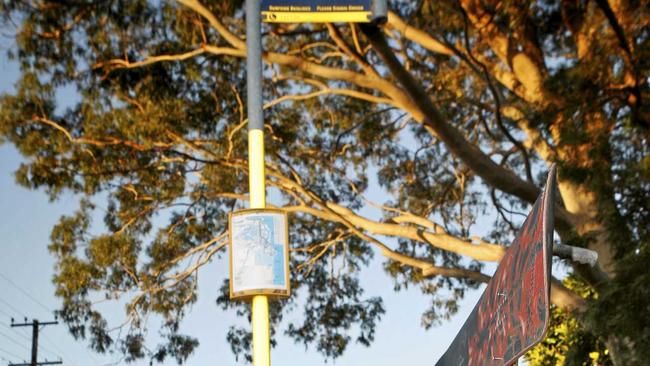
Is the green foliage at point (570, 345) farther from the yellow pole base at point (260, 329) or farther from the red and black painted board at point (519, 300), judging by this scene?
the red and black painted board at point (519, 300)

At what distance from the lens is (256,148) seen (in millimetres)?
6211

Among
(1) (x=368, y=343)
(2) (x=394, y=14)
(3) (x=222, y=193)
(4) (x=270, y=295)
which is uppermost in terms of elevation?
(2) (x=394, y=14)

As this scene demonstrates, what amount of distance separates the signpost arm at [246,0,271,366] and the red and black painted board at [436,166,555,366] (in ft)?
3.47

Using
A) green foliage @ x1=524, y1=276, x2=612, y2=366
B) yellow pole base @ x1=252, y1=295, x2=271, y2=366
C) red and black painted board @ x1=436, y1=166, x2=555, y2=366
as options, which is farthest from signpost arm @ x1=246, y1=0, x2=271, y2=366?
green foliage @ x1=524, y1=276, x2=612, y2=366

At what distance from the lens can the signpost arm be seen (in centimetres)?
561

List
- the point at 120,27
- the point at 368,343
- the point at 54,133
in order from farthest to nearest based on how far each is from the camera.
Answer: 1. the point at 368,343
2. the point at 54,133
3. the point at 120,27

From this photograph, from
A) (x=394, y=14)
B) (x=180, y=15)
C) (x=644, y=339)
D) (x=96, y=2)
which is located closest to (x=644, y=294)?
(x=644, y=339)

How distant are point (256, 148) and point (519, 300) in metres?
2.63

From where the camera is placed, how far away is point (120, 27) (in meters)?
16.1

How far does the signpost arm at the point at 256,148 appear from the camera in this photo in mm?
5609

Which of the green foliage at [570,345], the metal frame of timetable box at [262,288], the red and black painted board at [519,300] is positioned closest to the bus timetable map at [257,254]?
the metal frame of timetable box at [262,288]

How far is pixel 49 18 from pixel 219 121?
325 cm

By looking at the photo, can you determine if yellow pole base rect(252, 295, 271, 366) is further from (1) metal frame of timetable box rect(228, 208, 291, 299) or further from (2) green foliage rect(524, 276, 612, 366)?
(2) green foliage rect(524, 276, 612, 366)

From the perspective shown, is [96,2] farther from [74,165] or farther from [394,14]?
[394,14]
